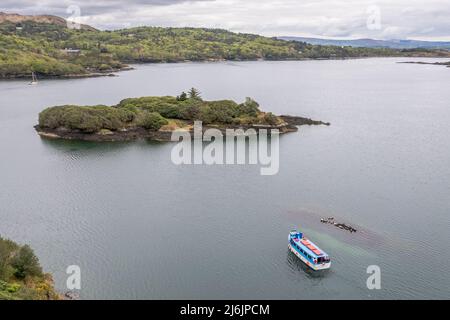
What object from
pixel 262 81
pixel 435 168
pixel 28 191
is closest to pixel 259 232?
pixel 28 191

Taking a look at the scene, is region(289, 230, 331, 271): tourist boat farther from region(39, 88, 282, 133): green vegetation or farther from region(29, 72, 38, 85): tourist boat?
region(29, 72, 38, 85): tourist boat

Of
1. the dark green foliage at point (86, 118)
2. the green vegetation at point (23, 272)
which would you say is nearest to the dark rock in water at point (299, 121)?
the dark green foliage at point (86, 118)

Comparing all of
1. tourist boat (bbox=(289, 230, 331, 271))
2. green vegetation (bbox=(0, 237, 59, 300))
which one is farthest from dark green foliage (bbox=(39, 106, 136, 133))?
tourist boat (bbox=(289, 230, 331, 271))

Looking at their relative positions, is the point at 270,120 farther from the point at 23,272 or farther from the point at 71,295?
the point at 23,272

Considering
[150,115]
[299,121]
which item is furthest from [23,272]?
[299,121]

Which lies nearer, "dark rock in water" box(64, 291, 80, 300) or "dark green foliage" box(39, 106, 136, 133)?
"dark rock in water" box(64, 291, 80, 300)

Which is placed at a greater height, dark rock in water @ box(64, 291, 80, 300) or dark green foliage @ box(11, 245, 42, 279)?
dark green foliage @ box(11, 245, 42, 279)
